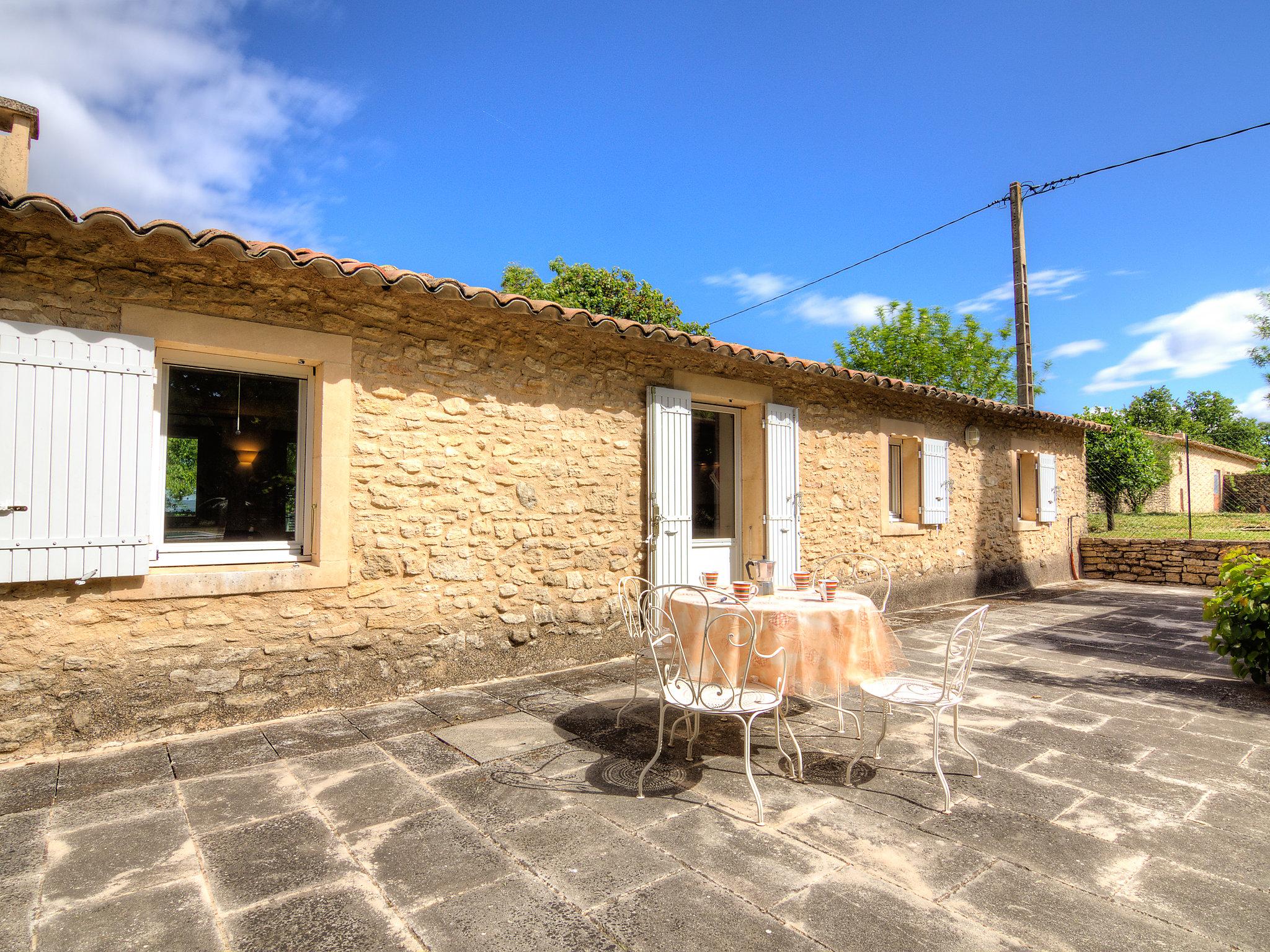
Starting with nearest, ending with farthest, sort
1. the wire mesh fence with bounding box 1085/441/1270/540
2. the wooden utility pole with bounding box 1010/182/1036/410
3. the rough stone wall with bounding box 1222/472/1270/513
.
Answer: the wooden utility pole with bounding box 1010/182/1036/410 < the wire mesh fence with bounding box 1085/441/1270/540 < the rough stone wall with bounding box 1222/472/1270/513

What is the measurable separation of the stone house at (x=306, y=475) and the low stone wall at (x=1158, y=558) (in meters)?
7.81

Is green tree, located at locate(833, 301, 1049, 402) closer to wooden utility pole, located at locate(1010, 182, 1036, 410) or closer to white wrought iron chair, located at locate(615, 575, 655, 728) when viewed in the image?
wooden utility pole, located at locate(1010, 182, 1036, 410)

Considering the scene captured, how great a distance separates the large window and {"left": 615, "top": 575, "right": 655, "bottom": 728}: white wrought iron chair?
6.64 feet

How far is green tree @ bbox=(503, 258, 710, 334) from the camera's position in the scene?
16.5m

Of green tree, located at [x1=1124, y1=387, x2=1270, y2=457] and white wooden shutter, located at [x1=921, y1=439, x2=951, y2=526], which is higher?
green tree, located at [x1=1124, y1=387, x2=1270, y2=457]

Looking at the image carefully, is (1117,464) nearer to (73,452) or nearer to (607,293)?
(607,293)

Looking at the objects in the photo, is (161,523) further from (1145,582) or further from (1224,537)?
(1224,537)

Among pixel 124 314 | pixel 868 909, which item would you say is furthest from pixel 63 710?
pixel 868 909

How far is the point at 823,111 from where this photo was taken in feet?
27.6

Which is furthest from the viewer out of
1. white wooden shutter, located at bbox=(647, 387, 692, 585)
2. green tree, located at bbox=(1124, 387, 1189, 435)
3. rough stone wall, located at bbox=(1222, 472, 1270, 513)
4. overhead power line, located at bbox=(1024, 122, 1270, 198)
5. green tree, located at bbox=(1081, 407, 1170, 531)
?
green tree, located at bbox=(1124, 387, 1189, 435)

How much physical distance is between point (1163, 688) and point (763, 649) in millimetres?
3270

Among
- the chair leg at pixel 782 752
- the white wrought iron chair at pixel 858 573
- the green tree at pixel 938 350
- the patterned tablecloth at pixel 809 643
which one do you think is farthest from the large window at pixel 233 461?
the green tree at pixel 938 350

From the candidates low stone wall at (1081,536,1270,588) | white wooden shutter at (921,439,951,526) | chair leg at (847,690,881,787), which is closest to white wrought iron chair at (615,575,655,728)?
chair leg at (847,690,881,787)

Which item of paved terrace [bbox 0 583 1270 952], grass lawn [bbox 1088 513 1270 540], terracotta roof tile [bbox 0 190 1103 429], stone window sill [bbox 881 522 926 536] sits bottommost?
paved terrace [bbox 0 583 1270 952]
